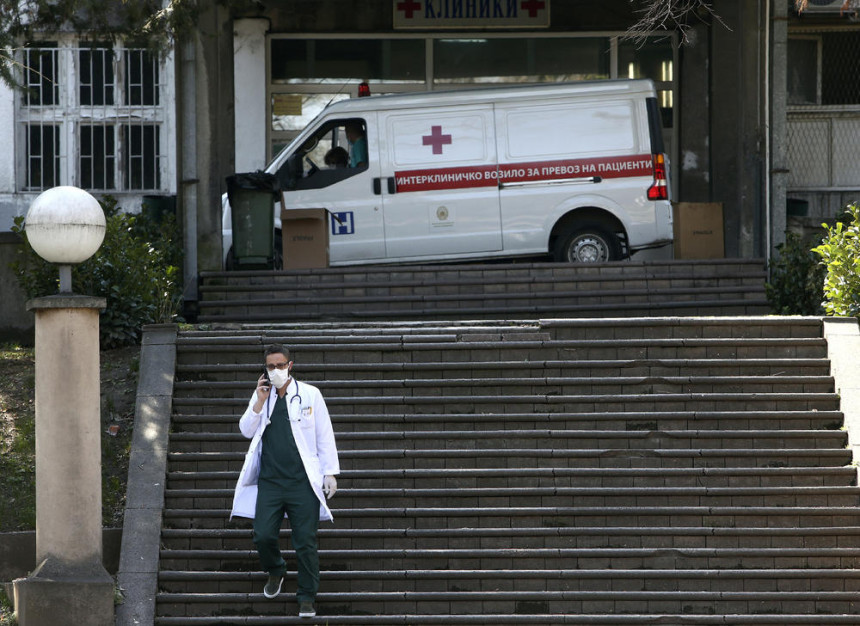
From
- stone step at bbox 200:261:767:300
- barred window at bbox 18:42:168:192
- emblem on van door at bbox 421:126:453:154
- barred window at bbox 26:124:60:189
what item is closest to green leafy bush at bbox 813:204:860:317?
stone step at bbox 200:261:767:300

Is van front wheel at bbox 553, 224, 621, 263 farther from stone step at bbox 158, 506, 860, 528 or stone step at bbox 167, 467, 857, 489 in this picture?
stone step at bbox 158, 506, 860, 528

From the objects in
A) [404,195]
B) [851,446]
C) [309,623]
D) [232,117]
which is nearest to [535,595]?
[309,623]

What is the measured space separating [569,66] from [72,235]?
12.0 m

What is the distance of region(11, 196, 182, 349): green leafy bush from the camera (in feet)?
40.0

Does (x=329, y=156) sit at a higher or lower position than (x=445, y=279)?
higher

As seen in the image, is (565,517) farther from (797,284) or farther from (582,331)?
(797,284)

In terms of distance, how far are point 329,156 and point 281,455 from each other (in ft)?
24.2

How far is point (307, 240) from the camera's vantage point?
46.0 ft

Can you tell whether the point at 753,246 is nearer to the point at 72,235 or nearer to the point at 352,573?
the point at 352,573

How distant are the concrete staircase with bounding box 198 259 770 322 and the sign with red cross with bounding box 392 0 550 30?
19.9 feet

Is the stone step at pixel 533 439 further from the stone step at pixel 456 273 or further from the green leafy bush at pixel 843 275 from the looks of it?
the stone step at pixel 456 273

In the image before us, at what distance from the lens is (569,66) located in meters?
18.8

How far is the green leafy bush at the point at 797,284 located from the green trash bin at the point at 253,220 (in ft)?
17.8

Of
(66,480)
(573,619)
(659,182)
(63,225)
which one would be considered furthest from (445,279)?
(66,480)
